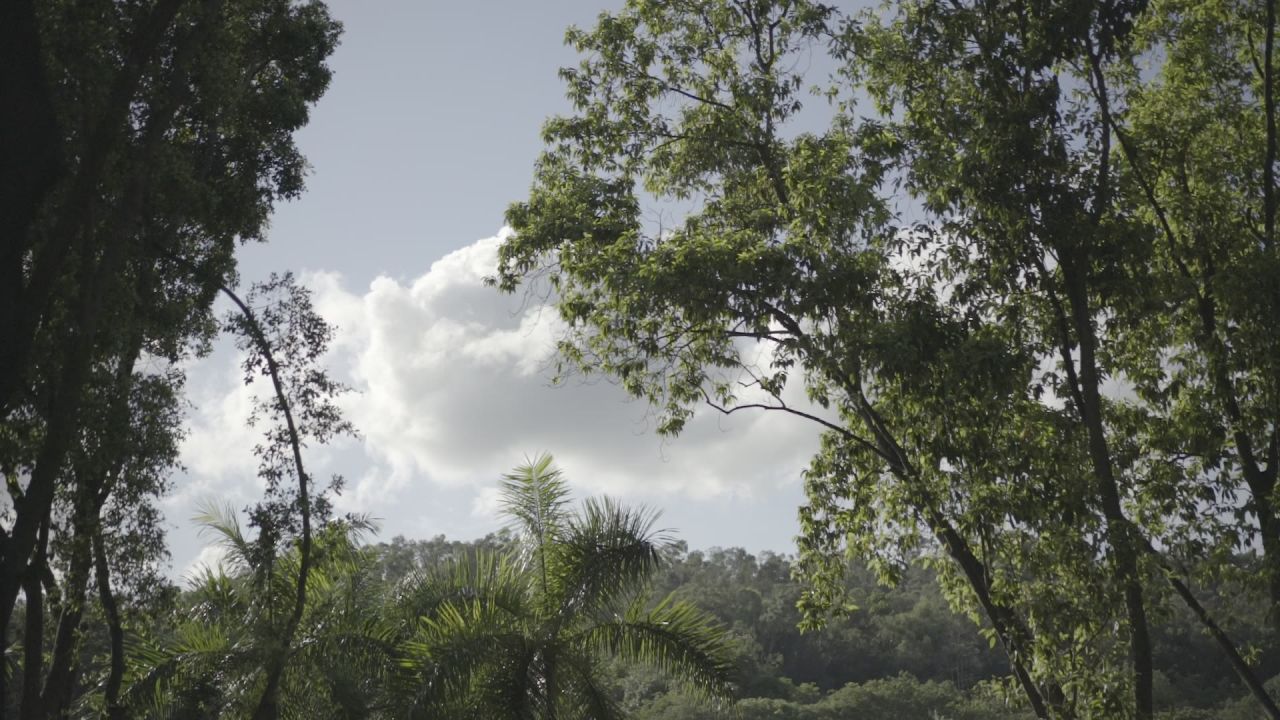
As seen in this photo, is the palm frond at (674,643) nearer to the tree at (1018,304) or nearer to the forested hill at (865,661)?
the tree at (1018,304)

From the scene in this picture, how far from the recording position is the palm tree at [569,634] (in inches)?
376

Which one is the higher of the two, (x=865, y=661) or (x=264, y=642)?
(x=865, y=661)

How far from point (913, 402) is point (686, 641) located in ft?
9.62

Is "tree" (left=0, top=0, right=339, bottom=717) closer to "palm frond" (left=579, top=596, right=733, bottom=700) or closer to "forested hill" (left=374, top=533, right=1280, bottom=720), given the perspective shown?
"palm frond" (left=579, top=596, right=733, bottom=700)

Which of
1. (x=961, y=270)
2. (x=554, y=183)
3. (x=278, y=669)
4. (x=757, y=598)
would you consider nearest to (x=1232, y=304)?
(x=961, y=270)

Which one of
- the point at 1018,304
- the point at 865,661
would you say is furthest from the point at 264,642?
the point at 865,661

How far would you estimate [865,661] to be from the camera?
158ft

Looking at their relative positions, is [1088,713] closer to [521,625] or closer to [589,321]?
[521,625]

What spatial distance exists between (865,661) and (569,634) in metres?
40.9

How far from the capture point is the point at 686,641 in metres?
9.86

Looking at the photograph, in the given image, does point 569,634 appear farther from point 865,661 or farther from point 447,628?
point 865,661

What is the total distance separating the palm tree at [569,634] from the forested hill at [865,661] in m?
17.8

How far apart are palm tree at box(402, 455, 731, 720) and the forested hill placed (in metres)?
17.8

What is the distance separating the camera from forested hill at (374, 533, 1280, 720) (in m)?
35.5
